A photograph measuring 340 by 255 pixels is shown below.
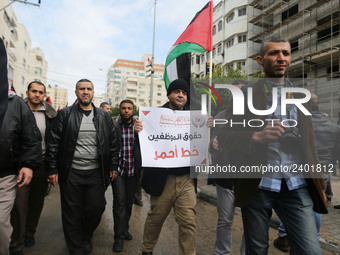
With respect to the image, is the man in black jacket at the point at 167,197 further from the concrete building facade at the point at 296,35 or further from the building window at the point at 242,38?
the building window at the point at 242,38

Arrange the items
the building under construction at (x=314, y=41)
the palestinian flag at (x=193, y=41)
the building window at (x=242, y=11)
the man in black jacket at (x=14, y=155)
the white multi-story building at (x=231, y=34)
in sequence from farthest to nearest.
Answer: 1. the building window at (x=242, y=11)
2. the white multi-story building at (x=231, y=34)
3. the building under construction at (x=314, y=41)
4. the palestinian flag at (x=193, y=41)
5. the man in black jacket at (x=14, y=155)

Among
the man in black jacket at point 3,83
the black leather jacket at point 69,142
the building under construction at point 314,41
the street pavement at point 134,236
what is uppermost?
the building under construction at point 314,41

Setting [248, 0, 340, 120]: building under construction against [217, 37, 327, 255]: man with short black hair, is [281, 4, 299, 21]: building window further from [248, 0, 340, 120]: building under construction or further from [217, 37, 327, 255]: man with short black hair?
[217, 37, 327, 255]: man with short black hair

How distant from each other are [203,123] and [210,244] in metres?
1.70

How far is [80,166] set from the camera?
10.9 feet

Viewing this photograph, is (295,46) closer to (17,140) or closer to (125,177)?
(125,177)

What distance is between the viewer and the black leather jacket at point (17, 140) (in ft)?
8.35

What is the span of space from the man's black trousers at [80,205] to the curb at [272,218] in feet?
9.46

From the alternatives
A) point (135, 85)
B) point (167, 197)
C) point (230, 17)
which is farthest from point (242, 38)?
point (135, 85)

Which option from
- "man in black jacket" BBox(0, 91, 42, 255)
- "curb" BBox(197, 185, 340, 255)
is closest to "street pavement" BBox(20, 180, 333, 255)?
"curb" BBox(197, 185, 340, 255)

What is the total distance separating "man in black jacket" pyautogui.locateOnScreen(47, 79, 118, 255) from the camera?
10.7ft

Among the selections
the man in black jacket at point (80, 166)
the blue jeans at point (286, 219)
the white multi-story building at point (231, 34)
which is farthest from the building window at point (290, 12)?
the blue jeans at point (286, 219)

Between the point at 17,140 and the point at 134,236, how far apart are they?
7.18ft

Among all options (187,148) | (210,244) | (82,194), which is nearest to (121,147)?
(82,194)
